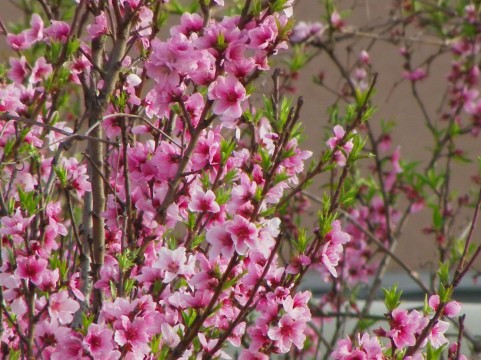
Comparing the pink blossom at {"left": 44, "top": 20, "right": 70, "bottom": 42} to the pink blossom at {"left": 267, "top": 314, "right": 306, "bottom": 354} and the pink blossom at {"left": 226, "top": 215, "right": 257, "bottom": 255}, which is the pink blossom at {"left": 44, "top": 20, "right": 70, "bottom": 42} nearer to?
the pink blossom at {"left": 226, "top": 215, "right": 257, "bottom": 255}

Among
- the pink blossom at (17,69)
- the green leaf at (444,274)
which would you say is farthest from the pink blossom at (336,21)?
the green leaf at (444,274)

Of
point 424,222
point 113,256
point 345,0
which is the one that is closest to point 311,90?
point 345,0

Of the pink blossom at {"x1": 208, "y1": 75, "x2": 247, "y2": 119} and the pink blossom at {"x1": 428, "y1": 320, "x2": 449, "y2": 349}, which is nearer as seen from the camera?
the pink blossom at {"x1": 208, "y1": 75, "x2": 247, "y2": 119}

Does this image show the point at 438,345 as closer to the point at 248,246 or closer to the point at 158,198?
the point at 248,246

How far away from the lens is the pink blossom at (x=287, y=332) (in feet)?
6.91

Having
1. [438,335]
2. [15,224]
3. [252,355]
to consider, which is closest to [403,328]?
[438,335]

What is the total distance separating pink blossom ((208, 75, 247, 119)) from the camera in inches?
82.0

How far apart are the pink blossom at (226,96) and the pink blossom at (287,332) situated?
497 millimetres

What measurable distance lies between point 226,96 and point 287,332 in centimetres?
58

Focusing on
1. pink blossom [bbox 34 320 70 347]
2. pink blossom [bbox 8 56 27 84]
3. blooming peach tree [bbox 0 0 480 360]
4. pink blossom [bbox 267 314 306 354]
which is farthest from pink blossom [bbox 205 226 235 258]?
pink blossom [bbox 8 56 27 84]

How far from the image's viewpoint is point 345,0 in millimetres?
7371

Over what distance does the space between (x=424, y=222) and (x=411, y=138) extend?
701 mm

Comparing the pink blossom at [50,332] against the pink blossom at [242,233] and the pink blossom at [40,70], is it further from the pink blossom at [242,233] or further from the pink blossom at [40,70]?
the pink blossom at [40,70]

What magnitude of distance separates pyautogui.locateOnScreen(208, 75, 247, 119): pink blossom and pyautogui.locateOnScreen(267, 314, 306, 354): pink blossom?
0.50 m
